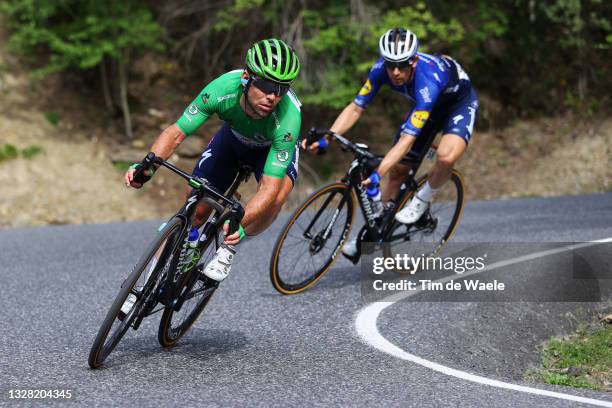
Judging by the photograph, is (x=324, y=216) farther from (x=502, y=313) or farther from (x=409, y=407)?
(x=409, y=407)

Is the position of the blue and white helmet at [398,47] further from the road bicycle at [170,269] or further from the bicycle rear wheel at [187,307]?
the bicycle rear wheel at [187,307]

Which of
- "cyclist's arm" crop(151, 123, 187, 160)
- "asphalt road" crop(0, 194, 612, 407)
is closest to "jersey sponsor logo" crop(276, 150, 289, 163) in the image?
"cyclist's arm" crop(151, 123, 187, 160)

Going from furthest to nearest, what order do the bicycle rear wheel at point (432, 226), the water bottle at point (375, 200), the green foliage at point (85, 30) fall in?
the green foliage at point (85, 30), the bicycle rear wheel at point (432, 226), the water bottle at point (375, 200)

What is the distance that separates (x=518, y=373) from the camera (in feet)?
17.5

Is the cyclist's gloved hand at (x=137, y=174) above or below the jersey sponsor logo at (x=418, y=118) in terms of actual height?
above

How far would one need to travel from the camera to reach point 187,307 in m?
5.43

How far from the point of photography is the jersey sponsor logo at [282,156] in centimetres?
515

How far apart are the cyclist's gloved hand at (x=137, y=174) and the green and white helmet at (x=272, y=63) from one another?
93 centimetres

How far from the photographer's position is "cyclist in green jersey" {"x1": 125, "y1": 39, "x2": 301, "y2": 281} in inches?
193

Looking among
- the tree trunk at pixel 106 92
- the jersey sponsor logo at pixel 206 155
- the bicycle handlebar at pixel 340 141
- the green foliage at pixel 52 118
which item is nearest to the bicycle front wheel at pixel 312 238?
the bicycle handlebar at pixel 340 141

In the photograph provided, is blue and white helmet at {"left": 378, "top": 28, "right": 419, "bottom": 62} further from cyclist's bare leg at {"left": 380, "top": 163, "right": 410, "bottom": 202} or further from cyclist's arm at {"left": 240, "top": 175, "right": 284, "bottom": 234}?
cyclist's arm at {"left": 240, "top": 175, "right": 284, "bottom": 234}

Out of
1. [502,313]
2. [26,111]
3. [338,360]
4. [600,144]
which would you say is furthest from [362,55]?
[338,360]

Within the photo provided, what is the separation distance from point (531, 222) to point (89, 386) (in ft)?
26.6

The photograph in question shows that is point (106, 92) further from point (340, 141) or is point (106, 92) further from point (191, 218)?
point (191, 218)
